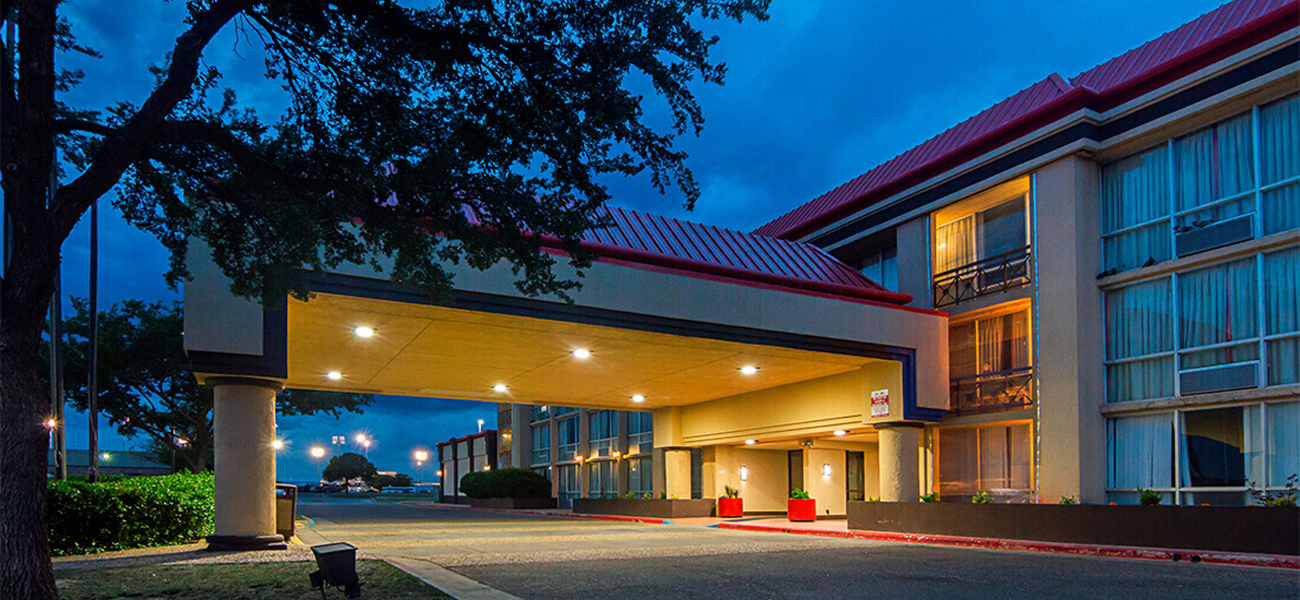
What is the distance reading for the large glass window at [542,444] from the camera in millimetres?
54156

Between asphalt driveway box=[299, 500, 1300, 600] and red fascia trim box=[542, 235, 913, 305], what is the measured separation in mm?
6099

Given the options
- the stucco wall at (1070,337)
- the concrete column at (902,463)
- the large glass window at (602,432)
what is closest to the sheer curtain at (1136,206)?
the stucco wall at (1070,337)

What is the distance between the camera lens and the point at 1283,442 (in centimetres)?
1666

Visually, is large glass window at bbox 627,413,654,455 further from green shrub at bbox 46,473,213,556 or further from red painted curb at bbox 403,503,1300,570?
green shrub at bbox 46,473,213,556

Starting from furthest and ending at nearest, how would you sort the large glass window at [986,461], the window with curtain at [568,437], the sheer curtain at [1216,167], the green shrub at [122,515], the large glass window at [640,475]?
the window with curtain at [568,437] < the large glass window at [640,475] < the large glass window at [986,461] < the sheer curtain at [1216,167] < the green shrub at [122,515]

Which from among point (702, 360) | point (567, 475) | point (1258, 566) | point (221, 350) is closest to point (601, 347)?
point (702, 360)

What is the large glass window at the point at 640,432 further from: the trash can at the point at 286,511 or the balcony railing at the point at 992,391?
the trash can at the point at 286,511

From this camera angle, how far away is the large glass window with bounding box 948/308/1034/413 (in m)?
22.0

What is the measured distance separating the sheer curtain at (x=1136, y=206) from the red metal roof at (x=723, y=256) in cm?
523

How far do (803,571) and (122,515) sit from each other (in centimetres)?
1172

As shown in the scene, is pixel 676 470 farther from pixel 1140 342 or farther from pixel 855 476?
pixel 1140 342

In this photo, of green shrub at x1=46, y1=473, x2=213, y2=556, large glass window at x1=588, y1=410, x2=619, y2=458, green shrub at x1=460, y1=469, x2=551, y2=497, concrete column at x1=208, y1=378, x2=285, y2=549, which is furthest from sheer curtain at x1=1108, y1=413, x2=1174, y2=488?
green shrub at x1=460, y1=469, x2=551, y2=497

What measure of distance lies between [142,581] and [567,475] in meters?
41.3

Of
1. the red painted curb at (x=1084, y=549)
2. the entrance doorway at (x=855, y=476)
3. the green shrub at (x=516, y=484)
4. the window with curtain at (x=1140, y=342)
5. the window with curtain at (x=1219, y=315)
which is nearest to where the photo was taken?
the red painted curb at (x=1084, y=549)
